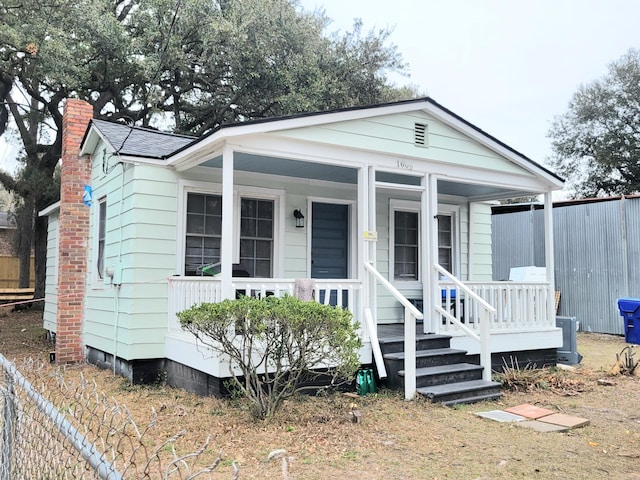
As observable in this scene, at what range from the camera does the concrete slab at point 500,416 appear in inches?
217

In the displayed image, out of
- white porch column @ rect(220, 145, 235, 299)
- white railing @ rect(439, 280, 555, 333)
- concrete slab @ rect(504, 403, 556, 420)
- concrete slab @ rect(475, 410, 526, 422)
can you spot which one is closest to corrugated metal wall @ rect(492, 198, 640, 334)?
white railing @ rect(439, 280, 555, 333)

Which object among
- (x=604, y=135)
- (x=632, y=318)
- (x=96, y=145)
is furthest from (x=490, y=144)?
(x=604, y=135)

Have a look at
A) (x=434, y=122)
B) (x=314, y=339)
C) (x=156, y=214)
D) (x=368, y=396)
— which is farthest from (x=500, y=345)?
(x=156, y=214)

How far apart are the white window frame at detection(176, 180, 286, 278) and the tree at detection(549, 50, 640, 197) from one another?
17.0 m

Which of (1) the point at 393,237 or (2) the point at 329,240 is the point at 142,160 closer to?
(2) the point at 329,240

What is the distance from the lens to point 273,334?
16.4 ft

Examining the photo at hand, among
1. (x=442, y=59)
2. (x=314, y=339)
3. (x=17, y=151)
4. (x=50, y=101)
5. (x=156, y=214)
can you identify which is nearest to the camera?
(x=314, y=339)

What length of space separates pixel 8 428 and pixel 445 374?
511 centimetres

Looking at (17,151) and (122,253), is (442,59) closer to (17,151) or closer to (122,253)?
(17,151)

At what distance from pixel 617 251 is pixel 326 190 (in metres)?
8.03

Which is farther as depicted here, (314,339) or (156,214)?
(156,214)

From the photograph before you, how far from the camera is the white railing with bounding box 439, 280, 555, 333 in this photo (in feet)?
25.8

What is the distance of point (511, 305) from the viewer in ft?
27.6

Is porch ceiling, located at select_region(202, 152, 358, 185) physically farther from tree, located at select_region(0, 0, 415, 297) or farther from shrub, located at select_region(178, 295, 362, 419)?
tree, located at select_region(0, 0, 415, 297)
